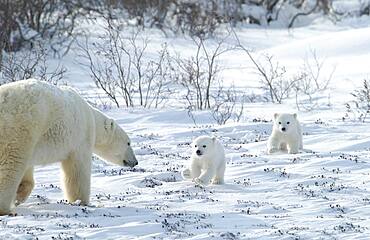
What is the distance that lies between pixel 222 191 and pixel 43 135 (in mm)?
2261

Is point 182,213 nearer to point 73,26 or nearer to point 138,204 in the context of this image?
point 138,204

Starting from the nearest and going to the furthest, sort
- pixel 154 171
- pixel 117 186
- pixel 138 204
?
pixel 138 204, pixel 117 186, pixel 154 171

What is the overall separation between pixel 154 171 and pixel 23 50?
17.1m

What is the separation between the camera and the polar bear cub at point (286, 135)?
1092 cm

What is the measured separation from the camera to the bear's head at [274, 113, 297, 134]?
35.7 ft

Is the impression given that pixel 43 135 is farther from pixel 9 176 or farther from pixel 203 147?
pixel 203 147

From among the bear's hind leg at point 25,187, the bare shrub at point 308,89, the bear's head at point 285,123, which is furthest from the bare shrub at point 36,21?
the bear's hind leg at point 25,187

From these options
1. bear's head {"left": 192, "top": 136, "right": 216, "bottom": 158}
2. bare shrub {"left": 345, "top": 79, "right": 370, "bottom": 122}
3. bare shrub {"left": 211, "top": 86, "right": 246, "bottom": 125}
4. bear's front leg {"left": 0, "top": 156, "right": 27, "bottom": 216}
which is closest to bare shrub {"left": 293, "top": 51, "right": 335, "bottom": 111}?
bare shrub {"left": 345, "top": 79, "right": 370, "bottom": 122}

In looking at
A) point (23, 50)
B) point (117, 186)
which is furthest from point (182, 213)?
point (23, 50)

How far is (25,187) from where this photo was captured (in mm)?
7609

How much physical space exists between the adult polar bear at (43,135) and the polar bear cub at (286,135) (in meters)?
3.44

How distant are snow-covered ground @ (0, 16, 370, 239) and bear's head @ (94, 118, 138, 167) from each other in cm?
33

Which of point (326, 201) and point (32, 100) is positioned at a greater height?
point (32, 100)

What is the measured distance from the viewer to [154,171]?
9695 millimetres
